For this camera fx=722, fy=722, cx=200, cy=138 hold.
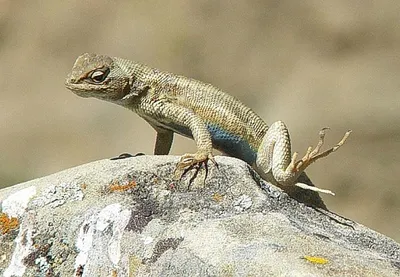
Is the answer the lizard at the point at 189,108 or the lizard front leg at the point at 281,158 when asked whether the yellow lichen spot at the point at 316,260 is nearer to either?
the lizard front leg at the point at 281,158

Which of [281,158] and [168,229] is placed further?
[281,158]

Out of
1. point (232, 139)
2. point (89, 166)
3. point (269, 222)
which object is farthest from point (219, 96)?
point (269, 222)

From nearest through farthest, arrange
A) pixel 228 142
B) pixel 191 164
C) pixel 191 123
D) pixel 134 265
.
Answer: pixel 134 265 < pixel 191 164 < pixel 191 123 < pixel 228 142

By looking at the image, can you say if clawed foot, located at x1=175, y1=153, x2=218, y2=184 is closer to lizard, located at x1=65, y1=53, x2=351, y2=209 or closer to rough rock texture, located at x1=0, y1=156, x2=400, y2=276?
rough rock texture, located at x1=0, y1=156, x2=400, y2=276

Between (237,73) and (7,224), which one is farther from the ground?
(7,224)

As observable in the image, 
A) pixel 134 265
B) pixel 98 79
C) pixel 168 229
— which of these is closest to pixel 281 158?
pixel 98 79

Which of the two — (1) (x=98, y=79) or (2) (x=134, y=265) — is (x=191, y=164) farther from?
(1) (x=98, y=79)

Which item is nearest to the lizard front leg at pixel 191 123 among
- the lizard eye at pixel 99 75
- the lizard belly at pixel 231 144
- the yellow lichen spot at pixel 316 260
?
A: the lizard belly at pixel 231 144

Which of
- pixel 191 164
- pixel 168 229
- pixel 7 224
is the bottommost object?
pixel 7 224

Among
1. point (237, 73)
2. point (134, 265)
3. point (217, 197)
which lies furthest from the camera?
point (237, 73)
